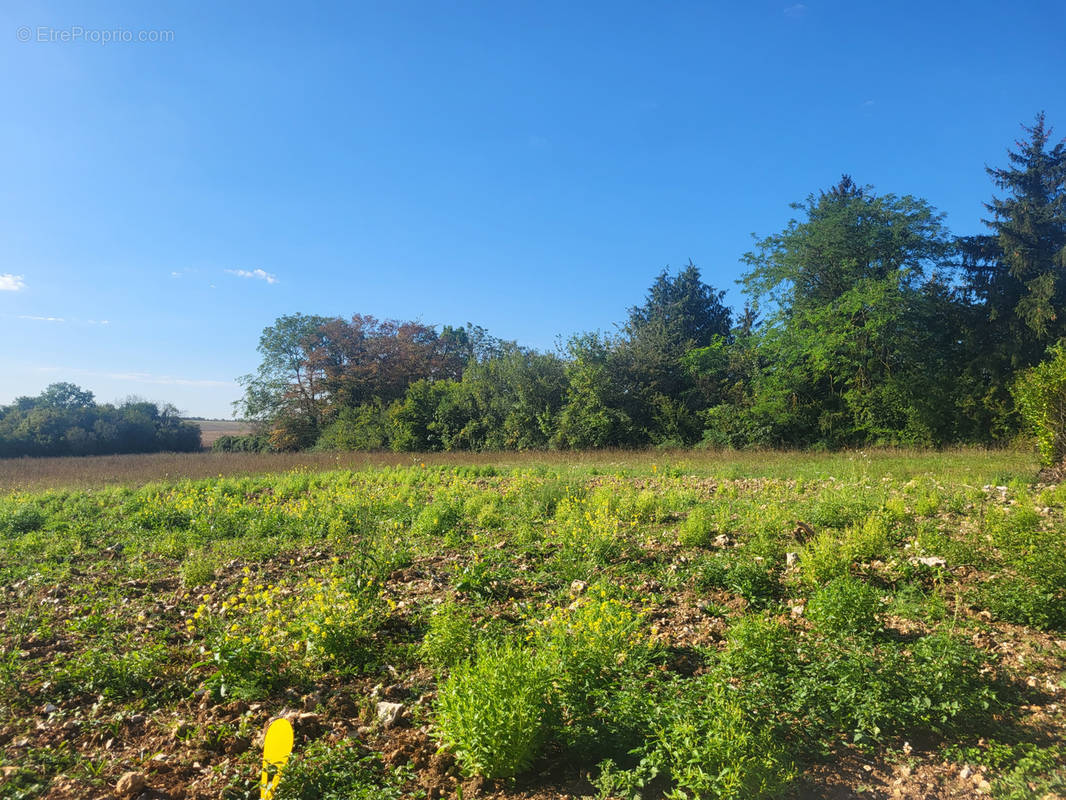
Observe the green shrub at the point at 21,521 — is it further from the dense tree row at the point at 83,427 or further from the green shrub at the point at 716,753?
the dense tree row at the point at 83,427

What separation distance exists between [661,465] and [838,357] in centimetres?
919

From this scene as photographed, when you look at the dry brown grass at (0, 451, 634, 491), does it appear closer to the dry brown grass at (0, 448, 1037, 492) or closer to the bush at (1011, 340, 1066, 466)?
the dry brown grass at (0, 448, 1037, 492)

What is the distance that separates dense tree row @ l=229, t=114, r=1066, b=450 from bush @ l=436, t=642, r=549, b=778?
17536mm

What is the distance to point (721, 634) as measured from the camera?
159 inches

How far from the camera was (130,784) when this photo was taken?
2.77 meters

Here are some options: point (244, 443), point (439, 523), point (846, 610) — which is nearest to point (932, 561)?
point (846, 610)

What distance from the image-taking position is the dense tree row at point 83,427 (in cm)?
2995

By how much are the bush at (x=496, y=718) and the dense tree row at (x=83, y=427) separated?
120ft

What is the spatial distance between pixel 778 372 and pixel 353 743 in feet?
62.3

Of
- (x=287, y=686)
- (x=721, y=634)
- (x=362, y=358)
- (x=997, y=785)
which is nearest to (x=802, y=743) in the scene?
(x=997, y=785)

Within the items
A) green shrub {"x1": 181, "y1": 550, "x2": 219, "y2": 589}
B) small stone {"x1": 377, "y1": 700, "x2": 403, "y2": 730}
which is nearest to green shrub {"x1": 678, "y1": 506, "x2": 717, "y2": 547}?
small stone {"x1": 377, "y1": 700, "x2": 403, "y2": 730}

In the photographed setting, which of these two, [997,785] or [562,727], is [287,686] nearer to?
[562,727]

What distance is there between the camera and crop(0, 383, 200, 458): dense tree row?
30.0 metres

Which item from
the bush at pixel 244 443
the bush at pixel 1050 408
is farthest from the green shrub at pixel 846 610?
the bush at pixel 244 443
